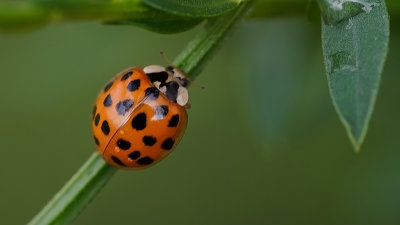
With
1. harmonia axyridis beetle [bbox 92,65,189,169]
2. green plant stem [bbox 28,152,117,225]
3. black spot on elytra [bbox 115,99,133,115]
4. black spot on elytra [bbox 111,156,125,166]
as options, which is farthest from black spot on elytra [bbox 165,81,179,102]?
green plant stem [bbox 28,152,117,225]

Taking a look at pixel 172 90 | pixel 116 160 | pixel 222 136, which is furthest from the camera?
pixel 222 136

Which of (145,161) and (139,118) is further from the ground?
(139,118)

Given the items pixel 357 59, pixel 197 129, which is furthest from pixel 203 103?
pixel 357 59

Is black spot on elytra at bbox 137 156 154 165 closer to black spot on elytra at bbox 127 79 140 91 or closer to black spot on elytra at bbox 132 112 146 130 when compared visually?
black spot on elytra at bbox 132 112 146 130

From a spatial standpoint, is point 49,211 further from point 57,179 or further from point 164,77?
point 57,179

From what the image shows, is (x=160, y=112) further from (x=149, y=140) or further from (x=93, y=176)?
(x=93, y=176)

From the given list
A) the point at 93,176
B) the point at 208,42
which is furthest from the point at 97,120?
the point at 208,42
